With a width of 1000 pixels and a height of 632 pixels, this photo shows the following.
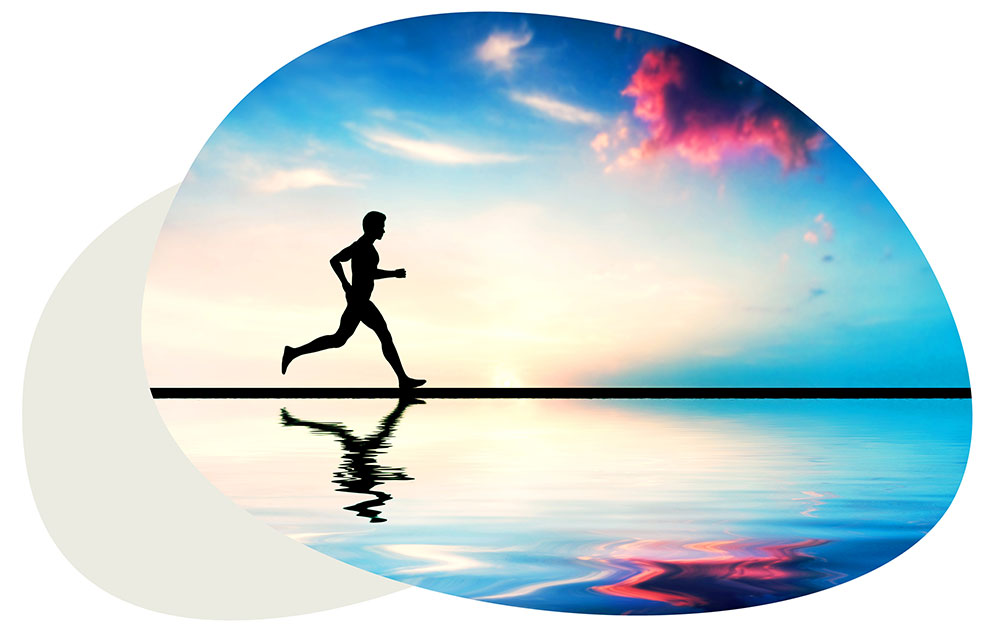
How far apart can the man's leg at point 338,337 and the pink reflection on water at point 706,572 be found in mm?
3066

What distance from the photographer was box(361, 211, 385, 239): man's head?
6875 millimetres

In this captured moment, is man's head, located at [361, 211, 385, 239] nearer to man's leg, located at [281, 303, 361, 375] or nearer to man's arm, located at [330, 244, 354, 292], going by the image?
man's arm, located at [330, 244, 354, 292]

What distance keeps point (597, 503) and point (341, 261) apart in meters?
2.93

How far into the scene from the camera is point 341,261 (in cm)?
706

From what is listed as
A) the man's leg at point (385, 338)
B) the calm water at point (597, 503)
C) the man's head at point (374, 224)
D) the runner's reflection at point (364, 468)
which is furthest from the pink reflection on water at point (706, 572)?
the man's head at point (374, 224)

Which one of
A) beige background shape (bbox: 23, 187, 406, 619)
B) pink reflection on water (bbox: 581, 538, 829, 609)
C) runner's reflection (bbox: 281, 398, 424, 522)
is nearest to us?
pink reflection on water (bbox: 581, 538, 829, 609)

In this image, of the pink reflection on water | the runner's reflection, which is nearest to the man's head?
the runner's reflection

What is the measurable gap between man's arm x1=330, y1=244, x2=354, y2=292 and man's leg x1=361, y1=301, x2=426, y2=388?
0.29 m

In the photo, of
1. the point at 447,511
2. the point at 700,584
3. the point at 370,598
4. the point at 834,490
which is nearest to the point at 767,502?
the point at 834,490

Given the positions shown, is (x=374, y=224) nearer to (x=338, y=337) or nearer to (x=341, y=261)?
(x=341, y=261)

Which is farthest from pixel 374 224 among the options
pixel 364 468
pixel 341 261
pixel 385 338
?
pixel 364 468

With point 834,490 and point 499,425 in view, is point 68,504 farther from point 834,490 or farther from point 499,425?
point 834,490

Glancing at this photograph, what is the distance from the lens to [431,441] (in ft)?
25.1

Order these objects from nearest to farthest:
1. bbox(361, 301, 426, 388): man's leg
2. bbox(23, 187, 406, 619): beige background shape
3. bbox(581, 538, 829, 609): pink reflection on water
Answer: bbox(581, 538, 829, 609): pink reflection on water, bbox(23, 187, 406, 619): beige background shape, bbox(361, 301, 426, 388): man's leg
